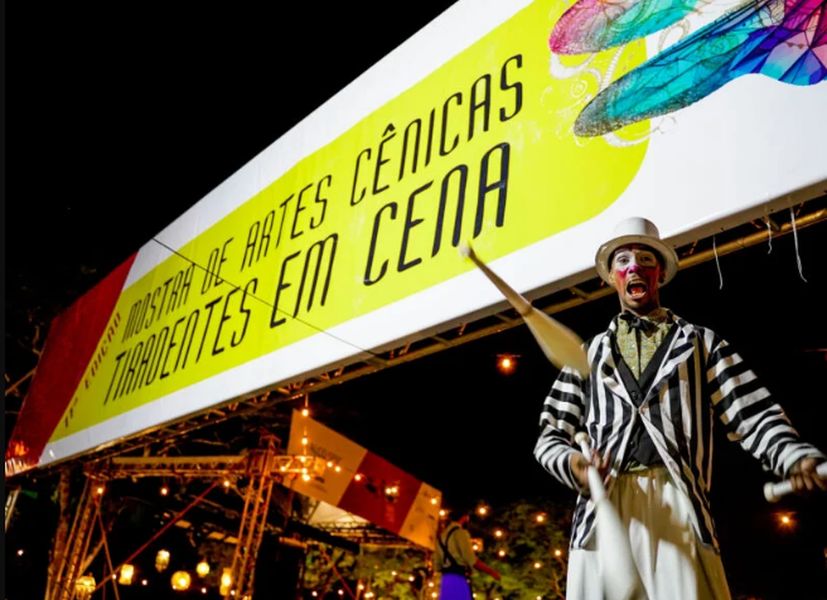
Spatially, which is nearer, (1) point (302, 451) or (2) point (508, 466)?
Result: (1) point (302, 451)

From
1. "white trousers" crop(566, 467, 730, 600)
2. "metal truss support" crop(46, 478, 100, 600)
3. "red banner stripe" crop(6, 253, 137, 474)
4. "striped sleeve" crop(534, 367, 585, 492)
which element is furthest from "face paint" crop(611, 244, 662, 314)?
"metal truss support" crop(46, 478, 100, 600)

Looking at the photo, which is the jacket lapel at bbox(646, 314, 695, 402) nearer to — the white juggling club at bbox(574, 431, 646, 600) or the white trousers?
the white trousers

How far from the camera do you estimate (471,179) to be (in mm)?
2695

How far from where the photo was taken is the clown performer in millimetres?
1454

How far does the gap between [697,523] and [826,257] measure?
4.36 m

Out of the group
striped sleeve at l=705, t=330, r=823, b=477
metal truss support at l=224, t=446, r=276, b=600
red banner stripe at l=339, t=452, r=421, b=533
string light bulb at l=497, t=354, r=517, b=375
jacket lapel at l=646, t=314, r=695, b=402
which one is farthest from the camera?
red banner stripe at l=339, t=452, r=421, b=533

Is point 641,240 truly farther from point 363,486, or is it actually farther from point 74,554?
Answer: point 363,486

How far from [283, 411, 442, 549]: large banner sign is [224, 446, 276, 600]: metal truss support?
0.43 meters

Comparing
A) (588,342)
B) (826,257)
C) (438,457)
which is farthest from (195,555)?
(588,342)

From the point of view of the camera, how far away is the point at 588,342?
1900mm

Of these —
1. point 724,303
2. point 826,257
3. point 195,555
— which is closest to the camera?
point 826,257

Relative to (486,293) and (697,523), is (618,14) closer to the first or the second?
(486,293)

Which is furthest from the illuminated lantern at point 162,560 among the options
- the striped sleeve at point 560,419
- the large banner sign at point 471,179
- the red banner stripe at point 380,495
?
the striped sleeve at point 560,419

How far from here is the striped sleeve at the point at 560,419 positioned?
5.51 feet
